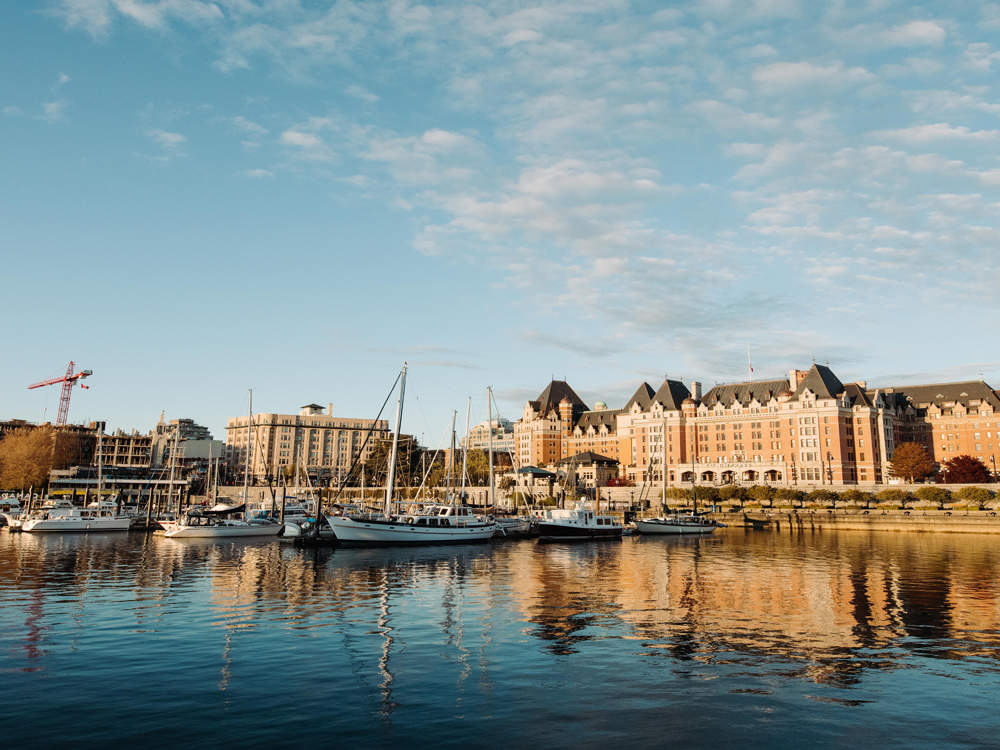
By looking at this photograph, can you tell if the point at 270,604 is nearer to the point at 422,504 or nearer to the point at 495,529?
the point at 495,529

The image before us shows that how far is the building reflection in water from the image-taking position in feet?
89.6

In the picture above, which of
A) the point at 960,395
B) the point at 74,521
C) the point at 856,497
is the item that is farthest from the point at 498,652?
the point at 960,395

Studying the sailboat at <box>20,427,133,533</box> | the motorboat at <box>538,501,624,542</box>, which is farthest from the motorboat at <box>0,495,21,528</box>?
the motorboat at <box>538,501,624,542</box>

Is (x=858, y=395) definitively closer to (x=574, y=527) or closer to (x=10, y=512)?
(x=574, y=527)

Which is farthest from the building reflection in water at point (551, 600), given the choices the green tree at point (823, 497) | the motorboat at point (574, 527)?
the green tree at point (823, 497)

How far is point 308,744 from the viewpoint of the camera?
683 inches

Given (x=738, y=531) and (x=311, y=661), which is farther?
(x=738, y=531)

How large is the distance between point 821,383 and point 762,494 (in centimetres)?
4709

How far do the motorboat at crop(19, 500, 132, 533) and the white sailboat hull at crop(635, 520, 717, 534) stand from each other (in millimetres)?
74185

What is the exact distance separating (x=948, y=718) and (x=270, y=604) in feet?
99.4

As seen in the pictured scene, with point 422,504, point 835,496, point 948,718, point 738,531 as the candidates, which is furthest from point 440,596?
point 835,496

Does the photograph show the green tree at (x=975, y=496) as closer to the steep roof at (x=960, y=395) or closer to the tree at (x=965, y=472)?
the tree at (x=965, y=472)

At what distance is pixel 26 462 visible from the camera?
154 m

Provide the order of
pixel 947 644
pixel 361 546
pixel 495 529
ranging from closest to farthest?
pixel 947 644 → pixel 361 546 → pixel 495 529
